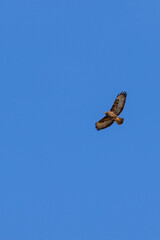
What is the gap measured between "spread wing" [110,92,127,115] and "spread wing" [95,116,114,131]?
4.60ft

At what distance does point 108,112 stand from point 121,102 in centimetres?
205

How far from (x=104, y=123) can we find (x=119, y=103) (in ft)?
11.5

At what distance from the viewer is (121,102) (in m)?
68.5

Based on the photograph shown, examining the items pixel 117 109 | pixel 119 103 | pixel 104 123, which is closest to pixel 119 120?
pixel 117 109

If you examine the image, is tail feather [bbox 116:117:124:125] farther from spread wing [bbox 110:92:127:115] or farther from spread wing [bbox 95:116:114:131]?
spread wing [bbox 95:116:114:131]

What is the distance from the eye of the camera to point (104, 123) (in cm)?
7025

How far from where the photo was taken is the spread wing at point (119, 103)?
68.2 m

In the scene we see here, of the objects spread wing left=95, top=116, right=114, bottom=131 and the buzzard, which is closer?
the buzzard

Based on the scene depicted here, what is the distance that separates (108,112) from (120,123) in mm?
2093

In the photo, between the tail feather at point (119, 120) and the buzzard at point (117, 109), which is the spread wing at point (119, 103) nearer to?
the buzzard at point (117, 109)

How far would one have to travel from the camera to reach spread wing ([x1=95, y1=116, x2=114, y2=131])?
69438mm

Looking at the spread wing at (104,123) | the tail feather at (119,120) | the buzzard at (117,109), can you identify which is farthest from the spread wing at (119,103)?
the spread wing at (104,123)

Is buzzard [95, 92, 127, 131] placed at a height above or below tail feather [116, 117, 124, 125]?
above

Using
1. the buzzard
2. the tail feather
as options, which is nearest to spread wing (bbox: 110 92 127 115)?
the buzzard
